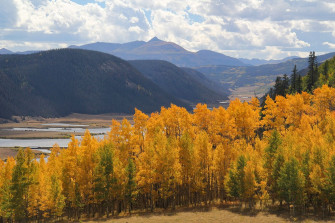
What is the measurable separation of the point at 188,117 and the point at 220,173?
14.9 m

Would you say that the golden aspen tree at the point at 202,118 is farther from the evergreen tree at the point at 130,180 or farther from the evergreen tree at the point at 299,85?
the evergreen tree at the point at 299,85

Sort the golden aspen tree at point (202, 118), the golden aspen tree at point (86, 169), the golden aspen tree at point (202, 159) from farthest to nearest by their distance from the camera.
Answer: the golden aspen tree at point (202, 118) → the golden aspen tree at point (202, 159) → the golden aspen tree at point (86, 169)

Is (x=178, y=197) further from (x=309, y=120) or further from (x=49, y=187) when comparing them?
(x=309, y=120)

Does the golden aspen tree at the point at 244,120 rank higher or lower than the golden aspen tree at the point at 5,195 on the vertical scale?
higher

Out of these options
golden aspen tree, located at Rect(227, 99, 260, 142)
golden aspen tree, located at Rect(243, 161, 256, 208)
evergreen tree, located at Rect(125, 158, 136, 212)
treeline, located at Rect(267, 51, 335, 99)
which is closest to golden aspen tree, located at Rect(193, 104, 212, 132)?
golden aspen tree, located at Rect(227, 99, 260, 142)

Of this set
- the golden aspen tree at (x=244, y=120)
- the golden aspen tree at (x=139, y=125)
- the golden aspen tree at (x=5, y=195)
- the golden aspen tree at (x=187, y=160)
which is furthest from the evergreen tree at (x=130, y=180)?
the golden aspen tree at (x=244, y=120)

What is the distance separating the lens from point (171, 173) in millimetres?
61094

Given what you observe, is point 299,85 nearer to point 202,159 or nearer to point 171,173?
point 202,159

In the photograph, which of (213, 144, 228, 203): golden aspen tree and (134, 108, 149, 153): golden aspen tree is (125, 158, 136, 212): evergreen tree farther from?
(213, 144, 228, 203): golden aspen tree

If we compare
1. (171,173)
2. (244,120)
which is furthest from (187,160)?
(244,120)

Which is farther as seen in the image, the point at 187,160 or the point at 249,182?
the point at 187,160

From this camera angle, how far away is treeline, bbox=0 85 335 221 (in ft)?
181

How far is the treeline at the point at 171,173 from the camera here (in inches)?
2176

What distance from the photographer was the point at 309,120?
8250cm
